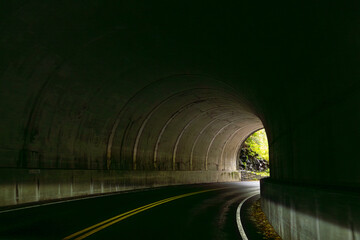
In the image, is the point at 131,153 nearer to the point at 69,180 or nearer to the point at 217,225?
the point at 69,180

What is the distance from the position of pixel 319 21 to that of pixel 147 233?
570 centimetres

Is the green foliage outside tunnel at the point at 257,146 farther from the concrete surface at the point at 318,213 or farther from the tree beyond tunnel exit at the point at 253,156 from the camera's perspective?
the concrete surface at the point at 318,213

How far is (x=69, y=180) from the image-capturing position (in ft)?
51.5

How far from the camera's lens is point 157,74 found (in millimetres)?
16547

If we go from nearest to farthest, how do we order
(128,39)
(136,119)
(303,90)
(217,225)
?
(303,90) < (217,225) < (128,39) < (136,119)

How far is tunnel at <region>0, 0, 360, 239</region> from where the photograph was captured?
201 inches

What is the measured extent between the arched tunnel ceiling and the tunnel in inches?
1.7

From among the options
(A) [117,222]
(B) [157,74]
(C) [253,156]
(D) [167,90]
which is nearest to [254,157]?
(C) [253,156]

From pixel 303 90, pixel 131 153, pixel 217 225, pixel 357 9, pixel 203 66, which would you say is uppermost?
pixel 203 66

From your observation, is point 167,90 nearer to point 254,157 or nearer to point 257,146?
point 254,157

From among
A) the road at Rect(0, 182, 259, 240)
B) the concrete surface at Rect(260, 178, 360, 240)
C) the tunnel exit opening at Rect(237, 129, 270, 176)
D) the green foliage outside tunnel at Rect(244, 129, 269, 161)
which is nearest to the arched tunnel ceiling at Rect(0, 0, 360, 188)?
the concrete surface at Rect(260, 178, 360, 240)

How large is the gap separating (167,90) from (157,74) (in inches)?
122

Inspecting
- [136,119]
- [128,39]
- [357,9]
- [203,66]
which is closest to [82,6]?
[128,39]

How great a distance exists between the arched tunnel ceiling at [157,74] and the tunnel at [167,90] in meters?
0.04
